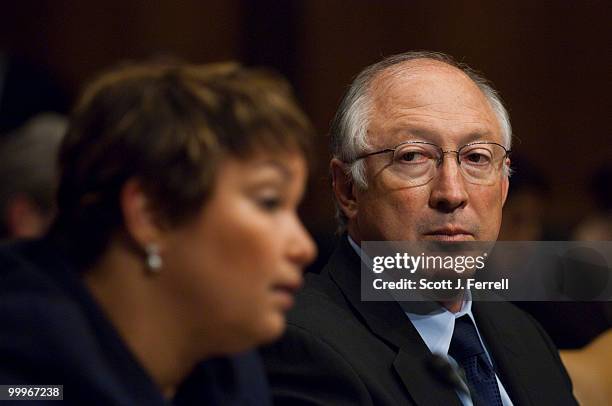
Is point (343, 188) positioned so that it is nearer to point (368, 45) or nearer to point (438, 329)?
point (438, 329)

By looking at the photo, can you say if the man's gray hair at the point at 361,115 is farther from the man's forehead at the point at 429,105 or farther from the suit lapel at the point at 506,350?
the suit lapel at the point at 506,350

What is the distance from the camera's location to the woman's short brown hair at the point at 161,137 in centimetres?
134

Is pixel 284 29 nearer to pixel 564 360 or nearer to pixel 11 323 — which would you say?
pixel 564 360

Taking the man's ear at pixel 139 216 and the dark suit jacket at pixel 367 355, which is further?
the dark suit jacket at pixel 367 355

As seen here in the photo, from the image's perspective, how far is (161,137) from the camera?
4.40 ft

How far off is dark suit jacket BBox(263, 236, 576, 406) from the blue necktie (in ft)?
0.27

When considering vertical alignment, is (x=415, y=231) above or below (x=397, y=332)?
above

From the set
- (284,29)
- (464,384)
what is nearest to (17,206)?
(464,384)

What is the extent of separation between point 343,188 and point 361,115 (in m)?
0.18

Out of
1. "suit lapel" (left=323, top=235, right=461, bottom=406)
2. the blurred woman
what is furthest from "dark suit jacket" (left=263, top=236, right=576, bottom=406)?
the blurred woman

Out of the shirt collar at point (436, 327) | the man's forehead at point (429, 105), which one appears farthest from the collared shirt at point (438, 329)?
the man's forehead at point (429, 105)

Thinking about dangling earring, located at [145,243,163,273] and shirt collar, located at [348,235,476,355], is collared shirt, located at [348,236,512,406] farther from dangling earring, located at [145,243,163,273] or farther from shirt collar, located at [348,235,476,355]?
dangling earring, located at [145,243,163,273]

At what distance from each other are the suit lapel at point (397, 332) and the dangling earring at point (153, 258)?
2.79ft

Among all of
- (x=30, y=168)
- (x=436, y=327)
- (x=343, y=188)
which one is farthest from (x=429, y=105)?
(x=30, y=168)
